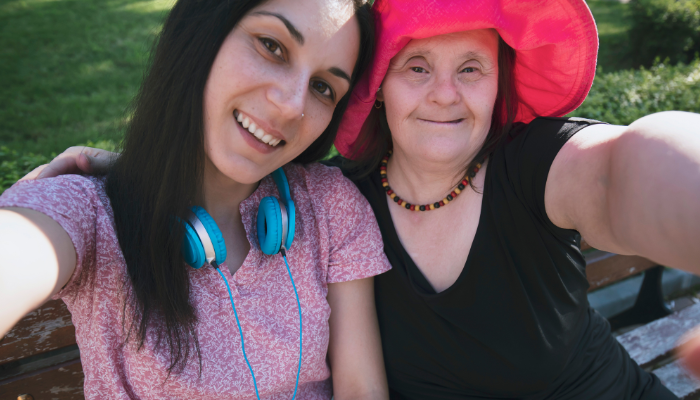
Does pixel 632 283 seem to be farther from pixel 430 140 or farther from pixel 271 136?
pixel 271 136

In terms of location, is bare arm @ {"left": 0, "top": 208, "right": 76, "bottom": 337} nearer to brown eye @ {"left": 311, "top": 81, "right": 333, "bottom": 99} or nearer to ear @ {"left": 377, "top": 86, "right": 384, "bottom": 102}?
brown eye @ {"left": 311, "top": 81, "right": 333, "bottom": 99}

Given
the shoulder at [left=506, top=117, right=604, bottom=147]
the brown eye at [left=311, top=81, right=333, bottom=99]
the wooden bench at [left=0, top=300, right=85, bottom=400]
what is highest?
the brown eye at [left=311, top=81, right=333, bottom=99]

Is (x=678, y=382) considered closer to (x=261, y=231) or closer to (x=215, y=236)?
(x=261, y=231)

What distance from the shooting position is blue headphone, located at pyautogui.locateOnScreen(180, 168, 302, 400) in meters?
1.64

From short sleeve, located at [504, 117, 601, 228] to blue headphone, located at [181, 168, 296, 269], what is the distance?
35.8 inches

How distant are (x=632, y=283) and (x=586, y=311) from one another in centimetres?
242

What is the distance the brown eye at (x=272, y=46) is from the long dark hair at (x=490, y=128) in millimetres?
761

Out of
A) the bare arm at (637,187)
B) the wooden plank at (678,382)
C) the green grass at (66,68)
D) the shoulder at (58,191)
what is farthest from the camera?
the green grass at (66,68)

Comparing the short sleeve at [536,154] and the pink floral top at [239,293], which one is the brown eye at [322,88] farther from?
the short sleeve at [536,154]

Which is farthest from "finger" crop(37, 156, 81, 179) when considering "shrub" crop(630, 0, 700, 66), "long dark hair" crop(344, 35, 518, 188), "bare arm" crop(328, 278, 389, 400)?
"shrub" crop(630, 0, 700, 66)

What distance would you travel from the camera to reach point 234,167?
1662mm

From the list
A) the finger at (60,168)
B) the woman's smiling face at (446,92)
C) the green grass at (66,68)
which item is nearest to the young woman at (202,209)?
the finger at (60,168)

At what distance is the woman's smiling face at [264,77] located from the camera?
1.62 meters

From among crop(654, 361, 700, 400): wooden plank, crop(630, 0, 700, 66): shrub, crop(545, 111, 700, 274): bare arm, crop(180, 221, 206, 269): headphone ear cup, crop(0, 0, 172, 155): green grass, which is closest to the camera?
crop(545, 111, 700, 274): bare arm
